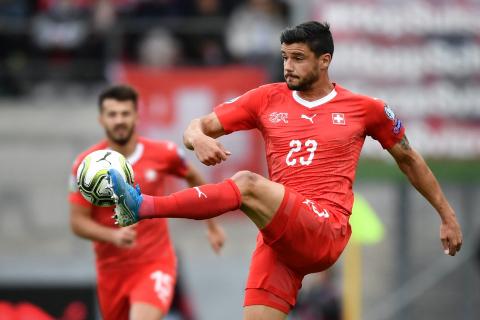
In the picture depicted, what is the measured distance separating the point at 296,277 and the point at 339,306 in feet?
25.1

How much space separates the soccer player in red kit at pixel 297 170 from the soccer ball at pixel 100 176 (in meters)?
0.30

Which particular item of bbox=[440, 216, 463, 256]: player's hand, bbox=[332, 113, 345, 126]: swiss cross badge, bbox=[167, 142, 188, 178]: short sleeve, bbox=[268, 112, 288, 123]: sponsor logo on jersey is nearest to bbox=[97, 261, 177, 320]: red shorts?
bbox=[167, 142, 188, 178]: short sleeve

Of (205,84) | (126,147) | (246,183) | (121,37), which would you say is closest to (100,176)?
(246,183)

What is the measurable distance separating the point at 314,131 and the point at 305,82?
38 cm

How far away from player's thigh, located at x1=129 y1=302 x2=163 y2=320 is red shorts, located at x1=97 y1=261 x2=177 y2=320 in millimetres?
212

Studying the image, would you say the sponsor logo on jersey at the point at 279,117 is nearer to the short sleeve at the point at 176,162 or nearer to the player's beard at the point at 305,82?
the player's beard at the point at 305,82

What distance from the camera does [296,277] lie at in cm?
903

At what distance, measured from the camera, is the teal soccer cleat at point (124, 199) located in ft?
26.6

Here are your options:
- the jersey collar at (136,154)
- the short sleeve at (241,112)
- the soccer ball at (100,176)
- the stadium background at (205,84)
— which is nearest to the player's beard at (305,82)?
the short sleeve at (241,112)

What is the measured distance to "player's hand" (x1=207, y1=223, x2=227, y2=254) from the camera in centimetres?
1097

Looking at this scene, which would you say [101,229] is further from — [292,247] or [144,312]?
[292,247]

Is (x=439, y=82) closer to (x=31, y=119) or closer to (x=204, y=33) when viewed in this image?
(x=204, y=33)

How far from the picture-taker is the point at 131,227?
416 inches

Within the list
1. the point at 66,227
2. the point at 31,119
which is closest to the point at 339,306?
the point at 66,227
